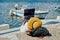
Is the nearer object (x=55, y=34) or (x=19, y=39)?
(x=19, y=39)

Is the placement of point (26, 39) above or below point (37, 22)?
below

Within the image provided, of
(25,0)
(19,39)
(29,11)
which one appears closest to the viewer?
(19,39)

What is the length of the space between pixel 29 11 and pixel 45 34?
2348 millimetres

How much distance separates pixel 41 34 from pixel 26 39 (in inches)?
31.8

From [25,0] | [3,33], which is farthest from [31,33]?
[25,0]

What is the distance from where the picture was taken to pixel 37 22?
7.56 m

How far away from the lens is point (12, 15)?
26047 millimetres

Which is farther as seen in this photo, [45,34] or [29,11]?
[29,11]

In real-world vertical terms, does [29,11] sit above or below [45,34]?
above

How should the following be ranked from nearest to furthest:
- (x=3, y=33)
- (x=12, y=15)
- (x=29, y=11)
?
(x=3, y=33) < (x=29, y=11) < (x=12, y=15)

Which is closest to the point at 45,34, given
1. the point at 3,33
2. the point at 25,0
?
the point at 3,33

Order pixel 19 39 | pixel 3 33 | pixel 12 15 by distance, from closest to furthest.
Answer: pixel 19 39 → pixel 3 33 → pixel 12 15

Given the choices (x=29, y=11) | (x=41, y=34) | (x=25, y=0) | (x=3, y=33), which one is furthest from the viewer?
(x=25, y=0)

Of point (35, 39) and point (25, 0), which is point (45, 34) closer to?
point (35, 39)
